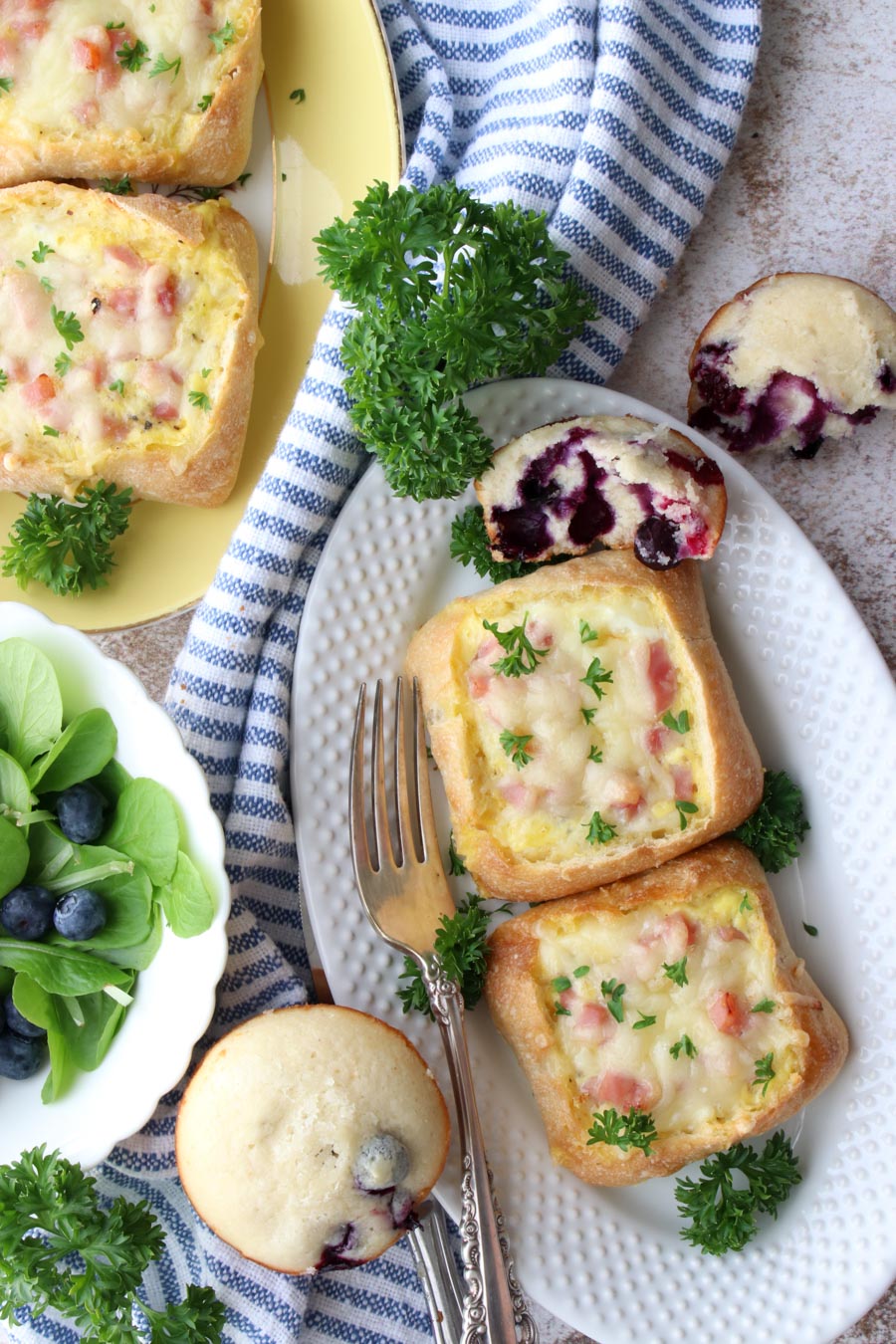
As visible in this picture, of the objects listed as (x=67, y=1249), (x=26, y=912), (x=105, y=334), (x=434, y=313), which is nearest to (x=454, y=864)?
(x=26, y=912)

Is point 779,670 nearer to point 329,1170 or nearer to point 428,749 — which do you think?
point 428,749

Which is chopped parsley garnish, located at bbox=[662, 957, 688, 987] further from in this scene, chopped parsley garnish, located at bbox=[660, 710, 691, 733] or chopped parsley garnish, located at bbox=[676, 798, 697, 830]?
chopped parsley garnish, located at bbox=[660, 710, 691, 733]

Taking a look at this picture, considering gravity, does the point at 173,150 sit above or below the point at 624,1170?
above

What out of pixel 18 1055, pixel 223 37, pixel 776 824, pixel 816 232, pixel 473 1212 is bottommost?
pixel 18 1055

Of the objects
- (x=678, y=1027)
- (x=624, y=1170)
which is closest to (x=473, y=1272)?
(x=624, y=1170)

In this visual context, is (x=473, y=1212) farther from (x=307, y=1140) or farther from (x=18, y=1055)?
(x=18, y=1055)

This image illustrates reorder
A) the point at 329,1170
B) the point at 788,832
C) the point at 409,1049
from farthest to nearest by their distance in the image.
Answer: the point at 788,832 < the point at 409,1049 < the point at 329,1170

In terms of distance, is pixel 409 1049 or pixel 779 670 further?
pixel 779 670

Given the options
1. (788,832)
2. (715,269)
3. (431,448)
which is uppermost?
(715,269)
